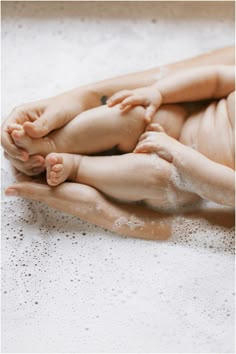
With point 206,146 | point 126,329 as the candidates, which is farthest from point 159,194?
point 126,329

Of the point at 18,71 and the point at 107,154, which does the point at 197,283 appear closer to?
the point at 107,154

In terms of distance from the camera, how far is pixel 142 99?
980 mm

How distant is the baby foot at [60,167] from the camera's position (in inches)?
37.0

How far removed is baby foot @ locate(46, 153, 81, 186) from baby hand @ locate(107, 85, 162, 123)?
0.39 ft

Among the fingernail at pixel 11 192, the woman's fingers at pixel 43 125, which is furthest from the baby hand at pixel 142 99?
the fingernail at pixel 11 192

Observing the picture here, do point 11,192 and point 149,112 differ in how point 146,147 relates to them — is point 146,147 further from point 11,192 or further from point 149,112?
point 11,192

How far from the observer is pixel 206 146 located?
981 mm

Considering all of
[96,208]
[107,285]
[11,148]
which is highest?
[11,148]

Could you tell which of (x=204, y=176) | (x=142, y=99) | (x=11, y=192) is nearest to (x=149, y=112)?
(x=142, y=99)

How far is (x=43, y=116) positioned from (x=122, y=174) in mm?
168

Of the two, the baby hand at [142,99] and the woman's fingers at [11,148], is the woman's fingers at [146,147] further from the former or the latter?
the woman's fingers at [11,148]

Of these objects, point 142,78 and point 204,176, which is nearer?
point 204,176

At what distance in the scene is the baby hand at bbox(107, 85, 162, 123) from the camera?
973 mm

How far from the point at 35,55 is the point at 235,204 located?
0.55 meters
